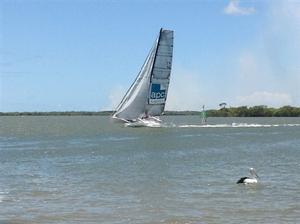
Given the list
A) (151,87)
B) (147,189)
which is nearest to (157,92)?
(151,87)

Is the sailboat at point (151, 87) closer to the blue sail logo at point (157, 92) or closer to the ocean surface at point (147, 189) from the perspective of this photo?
the blue sail logo at point (157, 92)

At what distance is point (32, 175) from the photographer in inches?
1060

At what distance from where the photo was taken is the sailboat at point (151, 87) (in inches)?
3095

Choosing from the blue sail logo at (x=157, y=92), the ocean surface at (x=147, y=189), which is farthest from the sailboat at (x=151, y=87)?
the ocean surface at (x=147, y=189)

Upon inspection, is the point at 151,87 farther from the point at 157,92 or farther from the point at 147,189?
the point at 147,189

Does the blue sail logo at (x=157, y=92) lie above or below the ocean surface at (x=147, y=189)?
above

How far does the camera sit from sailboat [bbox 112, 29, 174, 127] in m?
78.6

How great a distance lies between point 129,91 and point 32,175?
175ft

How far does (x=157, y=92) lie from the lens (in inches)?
3130

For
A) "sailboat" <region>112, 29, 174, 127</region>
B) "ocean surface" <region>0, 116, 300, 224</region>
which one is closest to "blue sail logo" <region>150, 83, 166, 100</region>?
"sailboat" <region>112, 29, 174, 127</region>

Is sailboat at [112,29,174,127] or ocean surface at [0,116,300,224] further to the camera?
sailboat at [112,29,174,127]

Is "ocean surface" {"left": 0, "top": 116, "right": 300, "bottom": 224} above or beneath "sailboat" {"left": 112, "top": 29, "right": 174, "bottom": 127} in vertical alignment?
beneath

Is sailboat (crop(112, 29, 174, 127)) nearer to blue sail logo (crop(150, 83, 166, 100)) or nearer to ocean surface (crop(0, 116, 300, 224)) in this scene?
blue sail logo (crop(150, 83, 166, 100))

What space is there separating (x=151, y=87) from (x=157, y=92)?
4.43 feet
